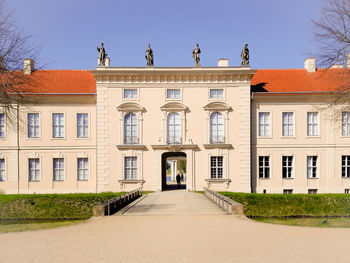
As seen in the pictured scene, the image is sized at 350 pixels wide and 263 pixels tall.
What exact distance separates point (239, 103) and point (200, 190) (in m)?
7.63

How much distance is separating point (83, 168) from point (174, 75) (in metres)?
10.7

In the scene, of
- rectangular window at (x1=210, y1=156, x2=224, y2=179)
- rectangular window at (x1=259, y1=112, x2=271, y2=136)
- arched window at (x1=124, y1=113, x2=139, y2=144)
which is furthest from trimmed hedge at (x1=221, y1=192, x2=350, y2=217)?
arched window at (x1=124, y1=113, x2=139, y2=144)

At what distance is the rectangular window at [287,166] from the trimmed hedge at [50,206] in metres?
15.2

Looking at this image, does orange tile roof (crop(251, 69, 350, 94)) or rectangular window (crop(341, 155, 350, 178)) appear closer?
rectangular window (crop(341, 155, 350, 178))

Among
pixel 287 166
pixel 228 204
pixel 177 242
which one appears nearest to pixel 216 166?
pixel 287 166

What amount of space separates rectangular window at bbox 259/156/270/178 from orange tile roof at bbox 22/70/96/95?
49.2 feet

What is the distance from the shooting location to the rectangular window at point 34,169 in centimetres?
2838

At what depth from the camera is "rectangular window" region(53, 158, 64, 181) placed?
1121 inches

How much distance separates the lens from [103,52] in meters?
28.2

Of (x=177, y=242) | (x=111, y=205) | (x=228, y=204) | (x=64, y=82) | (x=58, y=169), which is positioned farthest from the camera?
(x=64, y=82)

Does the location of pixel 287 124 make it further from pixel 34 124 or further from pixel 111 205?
pixel 34 124

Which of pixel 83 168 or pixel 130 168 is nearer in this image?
pixel 130 168

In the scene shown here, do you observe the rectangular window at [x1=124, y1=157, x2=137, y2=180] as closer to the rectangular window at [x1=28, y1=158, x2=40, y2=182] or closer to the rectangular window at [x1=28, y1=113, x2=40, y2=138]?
the rectangular window at [x1=28, y1=158, x2=40, y2=182]

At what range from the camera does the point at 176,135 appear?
27891mm
